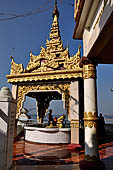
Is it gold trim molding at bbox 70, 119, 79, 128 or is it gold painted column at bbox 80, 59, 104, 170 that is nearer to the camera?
gold painted column at bbox 80, 59, 104, 170

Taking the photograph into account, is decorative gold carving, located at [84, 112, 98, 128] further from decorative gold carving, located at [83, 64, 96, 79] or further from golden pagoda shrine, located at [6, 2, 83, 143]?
golden pagoda shrine, located at [6, 2, 83, 143]

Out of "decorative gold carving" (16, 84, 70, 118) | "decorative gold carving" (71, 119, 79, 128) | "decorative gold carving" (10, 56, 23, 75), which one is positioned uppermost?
"decorative gold carving" (10, 56, 23, 75)

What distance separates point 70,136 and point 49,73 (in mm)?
3581

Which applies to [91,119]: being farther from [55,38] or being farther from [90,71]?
[55,38]

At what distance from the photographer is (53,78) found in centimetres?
761

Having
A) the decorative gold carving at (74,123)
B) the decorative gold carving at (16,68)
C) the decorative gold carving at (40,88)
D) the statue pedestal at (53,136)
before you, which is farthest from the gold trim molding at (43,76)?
the statue pedestal at (53,136)

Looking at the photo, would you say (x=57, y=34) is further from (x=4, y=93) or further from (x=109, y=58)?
(x=4, y=93)

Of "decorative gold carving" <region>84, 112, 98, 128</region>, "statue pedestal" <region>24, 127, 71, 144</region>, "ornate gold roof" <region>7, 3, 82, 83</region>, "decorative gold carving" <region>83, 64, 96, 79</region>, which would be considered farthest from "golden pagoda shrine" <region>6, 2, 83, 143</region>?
"decorative gold carving" <region>84, 112, 98, 128</region>

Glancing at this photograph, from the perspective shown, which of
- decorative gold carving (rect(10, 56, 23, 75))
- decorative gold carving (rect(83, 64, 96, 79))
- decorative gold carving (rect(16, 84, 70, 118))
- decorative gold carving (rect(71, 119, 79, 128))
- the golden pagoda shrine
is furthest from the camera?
decorative gold carving (rect(10, 56, 23, 75))

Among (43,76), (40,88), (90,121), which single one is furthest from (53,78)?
(90,121)

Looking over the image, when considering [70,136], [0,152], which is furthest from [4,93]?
[70,136]

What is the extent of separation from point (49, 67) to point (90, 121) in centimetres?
A: 468

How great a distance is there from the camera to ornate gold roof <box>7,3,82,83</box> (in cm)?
757

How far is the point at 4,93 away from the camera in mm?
3826
